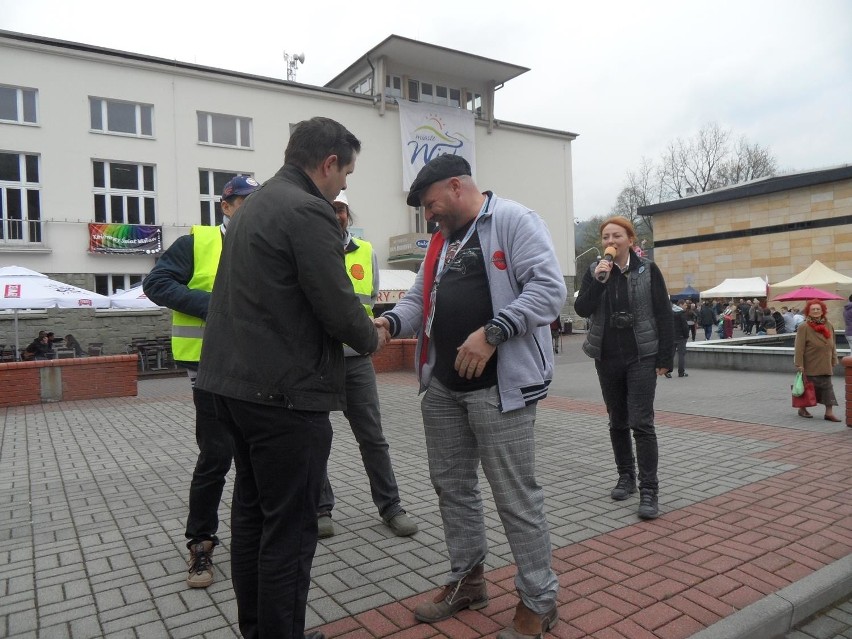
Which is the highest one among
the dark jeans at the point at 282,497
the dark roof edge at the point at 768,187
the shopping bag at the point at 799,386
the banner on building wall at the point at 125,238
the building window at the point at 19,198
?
the dark roof edge at the point at 768,187

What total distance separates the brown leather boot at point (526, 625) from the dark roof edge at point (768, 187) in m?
33.9

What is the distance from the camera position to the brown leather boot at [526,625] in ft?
8.82

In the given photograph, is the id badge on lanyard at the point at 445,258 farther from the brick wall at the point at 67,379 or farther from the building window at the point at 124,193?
the building window at the point at 124,193

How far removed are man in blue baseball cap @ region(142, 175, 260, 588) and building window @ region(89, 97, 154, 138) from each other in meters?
23.5

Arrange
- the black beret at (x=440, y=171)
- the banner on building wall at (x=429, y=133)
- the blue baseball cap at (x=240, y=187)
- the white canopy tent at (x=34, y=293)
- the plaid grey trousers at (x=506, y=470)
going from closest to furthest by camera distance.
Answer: the plaid grey trousers at (x=506, y=470), the black beret at (x=440, y=171), the blue baseball cap at (x=240, y=187), the white canopy tent at (x=34, y=293), the banner on building wall at (x=429, y=133)

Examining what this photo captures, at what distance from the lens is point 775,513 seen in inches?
170

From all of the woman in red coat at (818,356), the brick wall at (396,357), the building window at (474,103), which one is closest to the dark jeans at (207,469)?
the woman in red coat at (818,356)

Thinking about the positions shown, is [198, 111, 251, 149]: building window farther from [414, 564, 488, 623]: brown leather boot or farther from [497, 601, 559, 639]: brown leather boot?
[497, 601, 559, 639]: brown leather boot

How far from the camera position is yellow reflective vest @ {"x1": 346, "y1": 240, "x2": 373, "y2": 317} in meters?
4.09

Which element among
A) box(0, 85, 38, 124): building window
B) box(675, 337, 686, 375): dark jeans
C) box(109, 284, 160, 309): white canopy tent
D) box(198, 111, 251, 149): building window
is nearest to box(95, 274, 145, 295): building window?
box(0, 85, 38, 124): building window

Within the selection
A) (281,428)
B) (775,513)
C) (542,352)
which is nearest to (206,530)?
(281,428)

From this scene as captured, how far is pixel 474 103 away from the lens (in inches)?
1355

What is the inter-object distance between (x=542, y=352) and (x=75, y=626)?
2.46m

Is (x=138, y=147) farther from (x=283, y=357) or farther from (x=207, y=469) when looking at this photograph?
(x=283, y=357)
